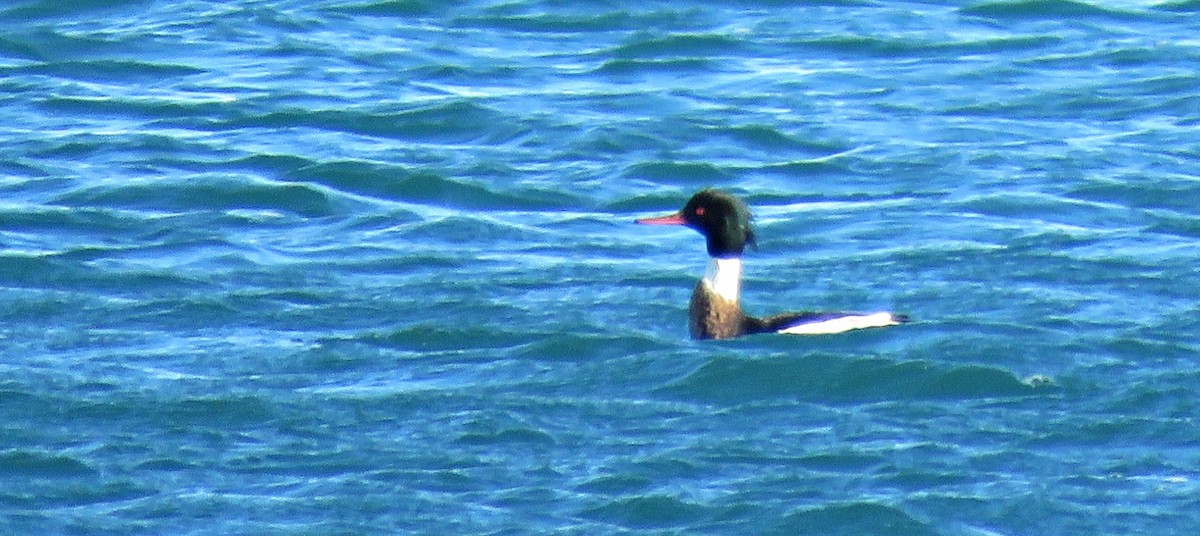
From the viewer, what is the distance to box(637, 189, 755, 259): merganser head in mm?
12367

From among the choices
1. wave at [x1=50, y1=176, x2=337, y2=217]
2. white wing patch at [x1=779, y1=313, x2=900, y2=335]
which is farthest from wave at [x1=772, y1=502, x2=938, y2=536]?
wave at [x1=50, y1=176, x2=337, y2=217]

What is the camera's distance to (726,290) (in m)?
12.3

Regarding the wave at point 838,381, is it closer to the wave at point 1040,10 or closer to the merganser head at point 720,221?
the merganser head at point 720,221

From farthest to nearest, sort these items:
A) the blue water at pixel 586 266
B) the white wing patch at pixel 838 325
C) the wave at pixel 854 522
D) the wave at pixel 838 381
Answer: the white wing patch at pixel 838 325, the wave at pixel 838 381, the blue water at pixel 586 266, the wave at pixel 854 522

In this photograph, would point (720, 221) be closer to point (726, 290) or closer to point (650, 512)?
point (726, 290)

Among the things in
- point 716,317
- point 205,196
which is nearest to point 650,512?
point 716,317

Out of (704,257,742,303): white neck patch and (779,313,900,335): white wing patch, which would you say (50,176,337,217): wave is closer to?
(704,257,742,303): white neck patch

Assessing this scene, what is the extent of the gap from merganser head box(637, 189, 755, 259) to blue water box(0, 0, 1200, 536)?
0.53 m

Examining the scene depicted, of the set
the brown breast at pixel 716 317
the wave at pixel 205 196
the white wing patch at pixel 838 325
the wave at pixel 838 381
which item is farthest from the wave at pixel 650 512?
the wave at pixel 205 196

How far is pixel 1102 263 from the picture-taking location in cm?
1375

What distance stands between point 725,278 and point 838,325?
735mm

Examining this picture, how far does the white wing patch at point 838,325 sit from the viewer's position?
11828 millimetres

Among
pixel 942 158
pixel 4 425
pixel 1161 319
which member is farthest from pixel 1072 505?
pixel 942 158

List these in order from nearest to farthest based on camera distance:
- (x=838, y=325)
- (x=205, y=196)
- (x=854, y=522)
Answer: (x=854, y=522) < (x=838, y=325) < (x=205, y=196)
